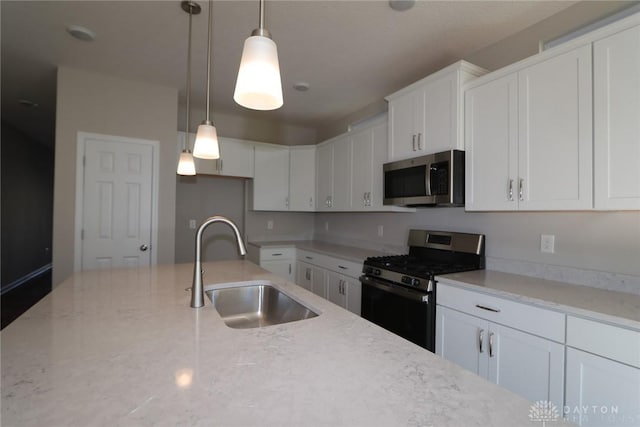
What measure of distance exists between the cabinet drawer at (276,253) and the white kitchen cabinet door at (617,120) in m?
3.06

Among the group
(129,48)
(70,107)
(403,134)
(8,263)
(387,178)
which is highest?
(129,48)

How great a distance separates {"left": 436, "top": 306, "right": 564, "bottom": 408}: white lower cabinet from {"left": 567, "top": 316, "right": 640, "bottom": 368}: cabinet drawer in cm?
9

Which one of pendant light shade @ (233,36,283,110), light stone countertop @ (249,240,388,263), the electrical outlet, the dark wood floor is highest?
pendant light shade @ (233,36,283,110)

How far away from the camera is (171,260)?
10.8 feet

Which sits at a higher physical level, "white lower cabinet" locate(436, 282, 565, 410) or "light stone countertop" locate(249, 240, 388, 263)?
"light stone countertop" locate(249, 240, 388, 263)

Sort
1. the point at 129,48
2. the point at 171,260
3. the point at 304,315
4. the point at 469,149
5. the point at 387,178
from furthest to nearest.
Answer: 1. the point at 171,260
2. the point at 387,178
3. the point at 129,48
4. the point at 469,149
5. the point at 304,315

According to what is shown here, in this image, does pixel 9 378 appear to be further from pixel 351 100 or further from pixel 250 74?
pixel 351 100

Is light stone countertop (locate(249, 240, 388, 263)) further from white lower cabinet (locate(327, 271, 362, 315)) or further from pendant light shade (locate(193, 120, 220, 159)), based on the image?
pendant light shade (locate(193, 120, 220, 159))

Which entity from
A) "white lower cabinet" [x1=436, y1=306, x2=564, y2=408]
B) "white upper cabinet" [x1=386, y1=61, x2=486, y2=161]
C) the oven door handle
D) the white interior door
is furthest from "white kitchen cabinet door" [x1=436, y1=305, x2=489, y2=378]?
the white interior door

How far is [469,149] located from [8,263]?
6496 mm

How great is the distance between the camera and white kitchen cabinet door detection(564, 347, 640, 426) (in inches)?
49.0

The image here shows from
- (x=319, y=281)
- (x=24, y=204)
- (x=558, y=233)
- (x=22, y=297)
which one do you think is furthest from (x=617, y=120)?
(x=24, y=204)

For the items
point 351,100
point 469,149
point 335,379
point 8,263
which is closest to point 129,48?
point 351,100

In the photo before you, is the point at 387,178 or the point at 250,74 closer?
the point at 250,74
